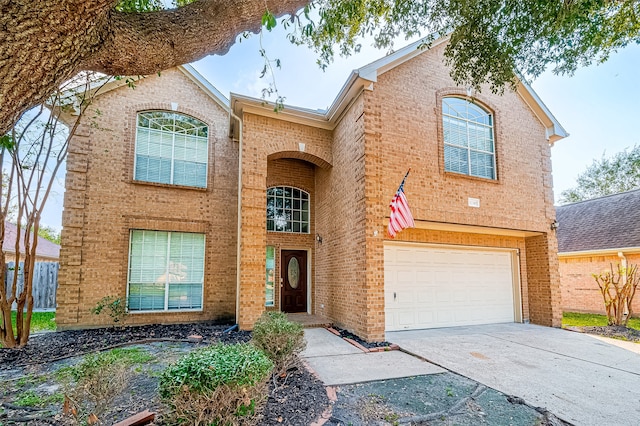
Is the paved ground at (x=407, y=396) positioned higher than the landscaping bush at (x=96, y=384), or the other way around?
the landscaping bush at (x=96, y=384)

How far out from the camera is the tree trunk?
1934 mm

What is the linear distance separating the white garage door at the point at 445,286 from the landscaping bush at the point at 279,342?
4.23m

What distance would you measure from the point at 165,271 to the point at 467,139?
370 inches

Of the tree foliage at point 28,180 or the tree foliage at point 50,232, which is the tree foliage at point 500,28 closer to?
the tree foliage at point 28,180

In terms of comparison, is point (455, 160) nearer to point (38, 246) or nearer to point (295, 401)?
point (295, 401)

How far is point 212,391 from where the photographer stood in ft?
9.01

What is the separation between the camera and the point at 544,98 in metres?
10.2

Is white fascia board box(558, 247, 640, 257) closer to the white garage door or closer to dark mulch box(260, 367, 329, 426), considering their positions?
the white garage door

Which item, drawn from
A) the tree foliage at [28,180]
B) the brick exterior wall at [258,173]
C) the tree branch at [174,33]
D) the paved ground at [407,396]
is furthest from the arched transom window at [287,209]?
the tree branch at [174,33]

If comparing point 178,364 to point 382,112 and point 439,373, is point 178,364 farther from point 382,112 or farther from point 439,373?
point 382,112

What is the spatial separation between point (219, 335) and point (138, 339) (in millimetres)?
1738

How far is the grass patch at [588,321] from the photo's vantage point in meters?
10.1

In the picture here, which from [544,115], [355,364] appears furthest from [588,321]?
[355,364]

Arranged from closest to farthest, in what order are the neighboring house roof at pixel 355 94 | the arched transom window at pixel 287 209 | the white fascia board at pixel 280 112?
the neighboring house roof at pixel 355 94 < the white fascia board at pixel 280 112 < the arched transom window at pixel 287 209
